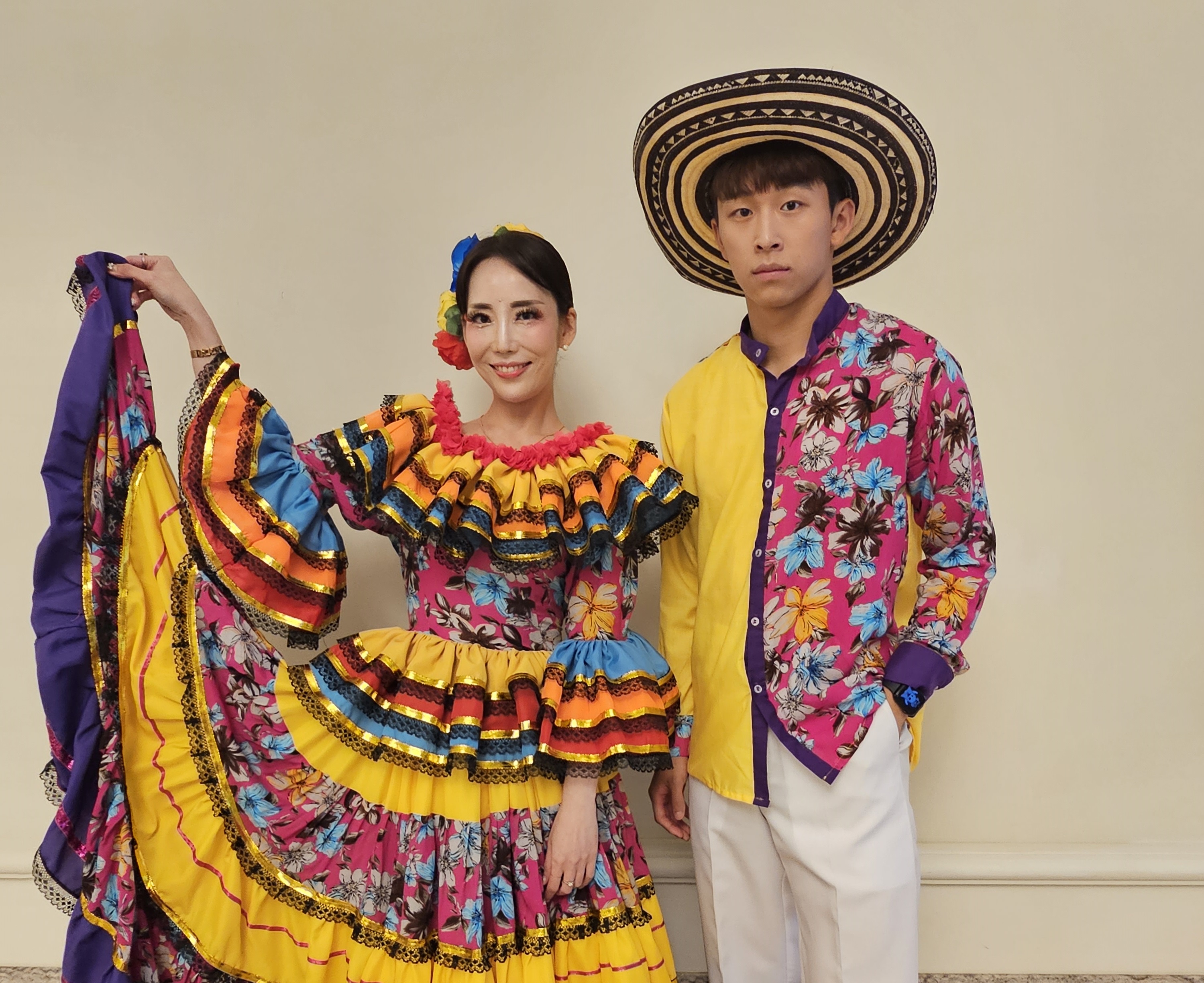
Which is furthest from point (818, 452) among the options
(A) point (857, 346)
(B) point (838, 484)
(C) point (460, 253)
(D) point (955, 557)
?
(C) point (460, 253)

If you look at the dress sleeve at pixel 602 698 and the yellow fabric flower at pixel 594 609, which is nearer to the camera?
the dress sleeve at pixel 602 698

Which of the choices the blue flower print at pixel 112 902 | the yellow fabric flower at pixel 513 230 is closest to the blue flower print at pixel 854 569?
the yellow fabric flower at pixel 513 230

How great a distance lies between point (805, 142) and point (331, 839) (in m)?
1.27

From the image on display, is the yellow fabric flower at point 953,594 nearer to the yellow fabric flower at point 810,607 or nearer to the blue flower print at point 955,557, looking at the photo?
the blue flower print at point 955,557

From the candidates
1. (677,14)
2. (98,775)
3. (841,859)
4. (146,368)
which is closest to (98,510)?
(146,368)

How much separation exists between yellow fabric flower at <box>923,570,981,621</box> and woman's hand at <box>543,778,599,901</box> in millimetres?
593

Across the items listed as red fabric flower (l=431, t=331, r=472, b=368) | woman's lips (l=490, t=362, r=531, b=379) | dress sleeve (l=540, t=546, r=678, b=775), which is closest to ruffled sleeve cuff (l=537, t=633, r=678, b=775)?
dress sleeve (l=540, t=546, r=678, b=775)

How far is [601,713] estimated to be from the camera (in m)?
1.31

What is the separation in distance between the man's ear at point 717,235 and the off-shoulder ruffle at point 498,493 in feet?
1.16

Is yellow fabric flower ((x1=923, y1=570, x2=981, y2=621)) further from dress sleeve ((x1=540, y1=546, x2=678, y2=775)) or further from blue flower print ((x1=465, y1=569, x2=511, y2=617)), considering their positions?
blue flower print ((x1=465, y1=569, x2=511, y2=617))

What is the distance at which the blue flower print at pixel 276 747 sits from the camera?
1.32 meters

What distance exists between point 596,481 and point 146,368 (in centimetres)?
71

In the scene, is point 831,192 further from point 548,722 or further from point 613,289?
point 548,722

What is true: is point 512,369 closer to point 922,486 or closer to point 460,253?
point 460,253
